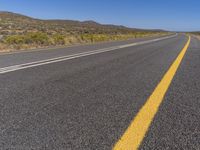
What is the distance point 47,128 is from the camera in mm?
2402

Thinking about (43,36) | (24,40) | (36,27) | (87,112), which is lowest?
(36,27)

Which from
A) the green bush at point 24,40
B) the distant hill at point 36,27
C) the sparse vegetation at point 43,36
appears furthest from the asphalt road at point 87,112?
the distant hill at point 36,27

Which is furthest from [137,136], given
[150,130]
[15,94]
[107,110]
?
[15,94]

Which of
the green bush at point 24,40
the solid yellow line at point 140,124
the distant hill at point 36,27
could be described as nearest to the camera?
the solid yellow line at point 140,124

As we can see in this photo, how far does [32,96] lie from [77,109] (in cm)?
94

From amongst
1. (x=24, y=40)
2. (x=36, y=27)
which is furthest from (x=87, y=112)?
(x=36, y=27)

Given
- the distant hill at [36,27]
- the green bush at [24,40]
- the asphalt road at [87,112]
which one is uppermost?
the asphalt road at [87,112]

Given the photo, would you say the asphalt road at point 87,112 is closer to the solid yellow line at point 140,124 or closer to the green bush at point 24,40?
the solid yellow line at point 140,124

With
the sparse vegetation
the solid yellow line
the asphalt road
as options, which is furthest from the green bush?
the solid yellow line

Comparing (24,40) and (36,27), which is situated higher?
(24,40)

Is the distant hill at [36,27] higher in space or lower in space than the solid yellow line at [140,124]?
lower

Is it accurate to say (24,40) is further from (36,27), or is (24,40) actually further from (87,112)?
(36,27)

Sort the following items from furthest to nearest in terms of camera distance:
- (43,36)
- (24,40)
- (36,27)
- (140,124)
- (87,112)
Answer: (36,27), (43,36), (24,40), (87,112), (140,124)

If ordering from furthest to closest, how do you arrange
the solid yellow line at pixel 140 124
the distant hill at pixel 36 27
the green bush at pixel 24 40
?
1. the distant hill at pixel 36 27
2. the green bush at pixel 24 40
3. the solid yellow line at pixel 140 124
